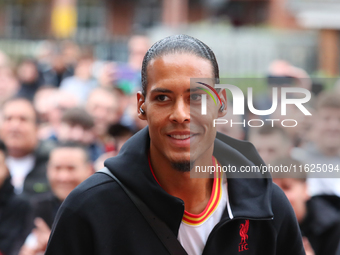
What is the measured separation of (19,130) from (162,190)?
385 centimetres

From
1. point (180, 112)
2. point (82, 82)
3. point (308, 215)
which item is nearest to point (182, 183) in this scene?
point (180, 112)

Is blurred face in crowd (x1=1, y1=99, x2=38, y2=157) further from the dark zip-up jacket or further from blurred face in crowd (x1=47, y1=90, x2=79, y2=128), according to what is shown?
the dark zip-up jacket

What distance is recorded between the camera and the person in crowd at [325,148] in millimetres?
3992

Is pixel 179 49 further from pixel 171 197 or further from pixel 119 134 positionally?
pixel 119 134

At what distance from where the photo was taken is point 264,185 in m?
2.29

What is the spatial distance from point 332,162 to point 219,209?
199cm

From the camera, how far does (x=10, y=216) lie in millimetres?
4625

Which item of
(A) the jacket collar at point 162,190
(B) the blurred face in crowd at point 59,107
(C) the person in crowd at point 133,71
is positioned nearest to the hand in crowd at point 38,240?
(A) the jacket collar at point 162,190

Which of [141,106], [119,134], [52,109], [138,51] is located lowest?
[119,134]

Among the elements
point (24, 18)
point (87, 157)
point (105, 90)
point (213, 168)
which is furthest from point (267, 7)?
point (213, 168)

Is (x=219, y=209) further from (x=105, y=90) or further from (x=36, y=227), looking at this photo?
(x=105, y=90)

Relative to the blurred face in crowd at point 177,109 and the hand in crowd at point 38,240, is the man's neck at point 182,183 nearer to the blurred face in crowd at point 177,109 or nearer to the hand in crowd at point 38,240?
the blurred face in crowd at point 177,109

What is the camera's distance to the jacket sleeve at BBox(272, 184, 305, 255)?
2.26 m

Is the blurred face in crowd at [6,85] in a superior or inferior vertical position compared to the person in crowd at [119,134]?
superior
